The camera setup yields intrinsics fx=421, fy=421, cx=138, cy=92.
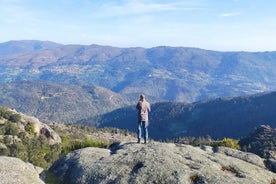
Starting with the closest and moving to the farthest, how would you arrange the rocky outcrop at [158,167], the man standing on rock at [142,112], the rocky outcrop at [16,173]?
the rocky outcrop at [16,173]
the rocky outcrop at [158,167]
the man standing on rock at [142,112]

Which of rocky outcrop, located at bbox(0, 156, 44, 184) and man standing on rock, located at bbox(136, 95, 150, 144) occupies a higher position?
man standing on rock, located at bbox(136, 95, 150, 144)

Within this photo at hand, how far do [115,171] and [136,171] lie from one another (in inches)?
83.0

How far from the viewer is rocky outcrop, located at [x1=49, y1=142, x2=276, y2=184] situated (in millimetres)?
39250

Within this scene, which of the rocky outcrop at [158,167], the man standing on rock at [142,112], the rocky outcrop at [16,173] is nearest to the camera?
the rocky outcrop at [16,173]

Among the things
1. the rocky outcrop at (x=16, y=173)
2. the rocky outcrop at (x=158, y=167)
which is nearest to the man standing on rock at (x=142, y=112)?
the rocky outcrop at (x=158, y=167)

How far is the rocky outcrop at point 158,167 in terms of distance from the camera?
39.2 meters

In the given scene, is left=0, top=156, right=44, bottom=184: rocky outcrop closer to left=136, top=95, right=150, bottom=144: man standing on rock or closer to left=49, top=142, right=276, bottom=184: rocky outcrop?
left=49, top=142, right=276, bottom=184: rocky outcrop

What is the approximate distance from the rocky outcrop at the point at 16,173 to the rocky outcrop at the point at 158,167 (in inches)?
168

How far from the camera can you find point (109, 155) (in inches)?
1866

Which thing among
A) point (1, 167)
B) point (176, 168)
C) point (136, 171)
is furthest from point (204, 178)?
point (1, 167)

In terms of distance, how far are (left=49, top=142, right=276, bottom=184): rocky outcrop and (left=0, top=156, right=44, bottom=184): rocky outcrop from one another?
4.27 metres

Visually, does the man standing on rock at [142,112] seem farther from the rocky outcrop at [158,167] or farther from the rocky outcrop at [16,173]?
the rocky outcrop at [16,173]

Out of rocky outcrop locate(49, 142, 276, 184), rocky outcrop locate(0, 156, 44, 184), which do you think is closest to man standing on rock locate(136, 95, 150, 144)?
rocky outcrop locate(49, 142, 276, 184)

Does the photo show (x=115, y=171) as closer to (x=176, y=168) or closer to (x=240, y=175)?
(x=176, y=168)
